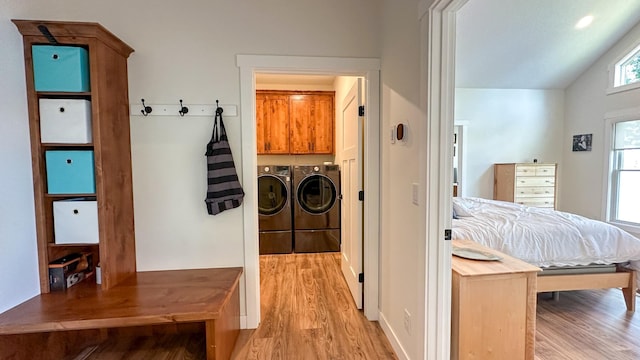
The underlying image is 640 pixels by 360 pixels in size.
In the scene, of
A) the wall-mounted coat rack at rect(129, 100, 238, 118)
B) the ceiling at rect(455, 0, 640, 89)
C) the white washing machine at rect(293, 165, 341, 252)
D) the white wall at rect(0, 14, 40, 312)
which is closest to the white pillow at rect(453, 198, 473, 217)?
the white washing machine at rect(293, 165, 341, 252)

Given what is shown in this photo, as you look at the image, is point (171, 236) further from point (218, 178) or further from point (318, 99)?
point (318, 99)

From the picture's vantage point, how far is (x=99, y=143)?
1735 millimetres

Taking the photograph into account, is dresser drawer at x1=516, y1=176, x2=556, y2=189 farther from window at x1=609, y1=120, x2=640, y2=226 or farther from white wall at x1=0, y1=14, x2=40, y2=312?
white wall at x1=0, y1=14, x2=40, y2=312

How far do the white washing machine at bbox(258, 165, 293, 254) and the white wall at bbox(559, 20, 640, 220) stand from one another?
4929 millimetres

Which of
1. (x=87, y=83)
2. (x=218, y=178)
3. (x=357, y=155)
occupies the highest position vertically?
(x=87, y=83)

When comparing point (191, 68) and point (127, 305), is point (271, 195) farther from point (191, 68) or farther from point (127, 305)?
point (127, 305)

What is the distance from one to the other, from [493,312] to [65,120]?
2.68m

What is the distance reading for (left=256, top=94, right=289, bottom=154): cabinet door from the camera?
167 inches

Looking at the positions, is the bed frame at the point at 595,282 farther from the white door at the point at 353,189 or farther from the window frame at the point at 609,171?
the window frame at the point at 609,171

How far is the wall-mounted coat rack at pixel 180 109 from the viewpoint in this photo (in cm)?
206

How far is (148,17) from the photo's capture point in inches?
80.7

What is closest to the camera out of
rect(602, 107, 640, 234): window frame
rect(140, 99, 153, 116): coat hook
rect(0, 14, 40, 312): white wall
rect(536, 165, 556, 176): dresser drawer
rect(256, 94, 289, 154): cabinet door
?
rect(0, 14, 40, 312): white wall

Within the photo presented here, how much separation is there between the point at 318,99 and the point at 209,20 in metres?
2.35

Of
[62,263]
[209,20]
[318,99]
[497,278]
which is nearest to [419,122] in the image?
[497,278]
